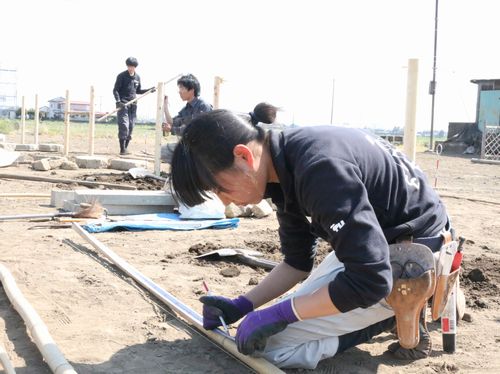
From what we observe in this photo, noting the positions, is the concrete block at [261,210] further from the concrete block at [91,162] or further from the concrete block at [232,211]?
the concrete block at [91,162]

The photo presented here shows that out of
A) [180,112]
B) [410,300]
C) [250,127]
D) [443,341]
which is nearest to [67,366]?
[250,127]

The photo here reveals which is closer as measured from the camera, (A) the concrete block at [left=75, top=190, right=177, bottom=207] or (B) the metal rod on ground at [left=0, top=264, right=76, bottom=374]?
(B) the metal rod on ground at [left=0, top=264, right=76, bottom=374]

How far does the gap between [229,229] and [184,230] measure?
42 centimetres

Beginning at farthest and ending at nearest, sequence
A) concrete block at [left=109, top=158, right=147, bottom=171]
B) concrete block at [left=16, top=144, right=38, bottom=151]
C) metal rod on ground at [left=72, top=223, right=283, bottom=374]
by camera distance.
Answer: concrete block at [left=16, top=144, right=38, bottom=151] < concrete block at [left=109, top=158, right=147, bottom=171] < metal rod on ground at [left=72, top=223, right=283, bottom=374]

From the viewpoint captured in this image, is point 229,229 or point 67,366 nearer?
point 67,366

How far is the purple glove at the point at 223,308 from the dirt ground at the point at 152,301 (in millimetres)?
148

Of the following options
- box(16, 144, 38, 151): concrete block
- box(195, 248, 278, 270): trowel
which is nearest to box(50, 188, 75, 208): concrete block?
box(195, 248, 278, 270): trowel

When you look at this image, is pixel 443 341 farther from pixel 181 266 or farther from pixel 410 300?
pixel 181 266

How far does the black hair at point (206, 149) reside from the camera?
1.92m

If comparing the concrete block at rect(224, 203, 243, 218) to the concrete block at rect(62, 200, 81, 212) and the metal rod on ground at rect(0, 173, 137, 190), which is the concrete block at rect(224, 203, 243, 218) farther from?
the metal rod on ground at rect(0, 173, 137, 190)

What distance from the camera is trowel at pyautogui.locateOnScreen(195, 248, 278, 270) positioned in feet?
13.0

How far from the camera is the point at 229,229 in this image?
18.0ft

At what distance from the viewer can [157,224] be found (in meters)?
5.36

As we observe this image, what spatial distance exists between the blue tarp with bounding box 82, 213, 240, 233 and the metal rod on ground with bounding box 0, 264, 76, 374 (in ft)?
6.25
